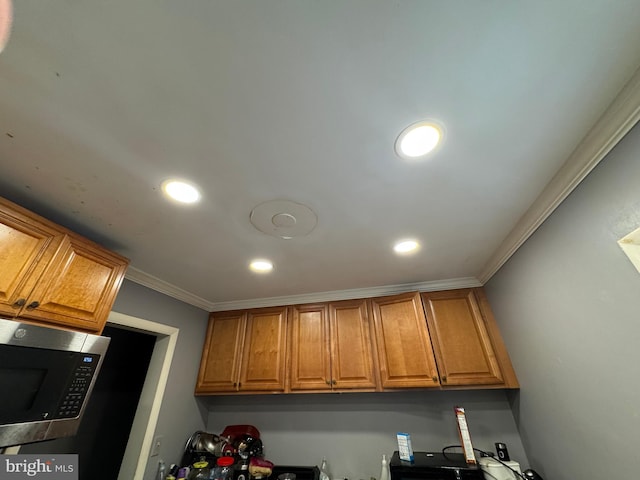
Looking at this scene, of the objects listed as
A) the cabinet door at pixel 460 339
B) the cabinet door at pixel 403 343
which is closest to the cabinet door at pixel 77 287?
the cabinet door at pixel 403 343

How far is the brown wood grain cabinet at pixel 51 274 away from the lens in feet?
3.44

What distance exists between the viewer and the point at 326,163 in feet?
3.31

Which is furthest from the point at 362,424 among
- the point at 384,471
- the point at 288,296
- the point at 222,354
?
the point at 222,354

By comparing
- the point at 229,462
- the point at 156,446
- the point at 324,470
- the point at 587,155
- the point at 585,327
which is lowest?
the point at 324,470

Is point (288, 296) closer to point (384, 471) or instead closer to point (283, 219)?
point (283, 219)

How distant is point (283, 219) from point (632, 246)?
4.47 ft

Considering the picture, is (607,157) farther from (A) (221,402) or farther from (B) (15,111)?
(A) (221,402)

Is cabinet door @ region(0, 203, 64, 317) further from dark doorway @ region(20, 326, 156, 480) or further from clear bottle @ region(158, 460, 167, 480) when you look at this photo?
dark doorway @ region(20, 326, 156, 480)

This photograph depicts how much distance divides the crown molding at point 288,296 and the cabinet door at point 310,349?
0.33 feet

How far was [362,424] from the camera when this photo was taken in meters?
2.10

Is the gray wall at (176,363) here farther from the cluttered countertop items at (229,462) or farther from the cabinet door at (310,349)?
the cabinet door at (310,349)

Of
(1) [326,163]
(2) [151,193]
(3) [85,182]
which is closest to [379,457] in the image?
(1) [326,163]

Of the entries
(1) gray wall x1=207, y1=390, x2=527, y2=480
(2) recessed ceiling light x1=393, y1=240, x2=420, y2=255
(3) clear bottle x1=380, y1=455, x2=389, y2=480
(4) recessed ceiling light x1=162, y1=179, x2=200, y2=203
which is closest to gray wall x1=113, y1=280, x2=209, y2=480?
(1) gray wall x1=207, y1=390, x2=527, y2=480

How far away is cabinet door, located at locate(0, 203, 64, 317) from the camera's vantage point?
3.38 feet
